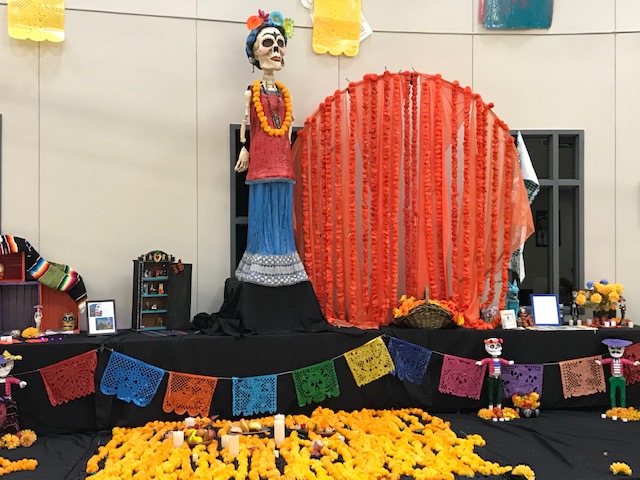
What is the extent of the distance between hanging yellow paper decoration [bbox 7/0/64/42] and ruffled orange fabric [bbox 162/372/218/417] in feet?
8.50

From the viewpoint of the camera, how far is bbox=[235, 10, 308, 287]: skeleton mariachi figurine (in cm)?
390

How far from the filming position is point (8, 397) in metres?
3.37

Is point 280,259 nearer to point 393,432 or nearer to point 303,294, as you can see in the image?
point 303,294

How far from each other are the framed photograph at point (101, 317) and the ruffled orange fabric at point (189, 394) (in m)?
0.62

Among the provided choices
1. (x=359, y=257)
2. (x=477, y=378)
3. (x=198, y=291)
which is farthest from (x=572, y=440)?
(x=198, y=291)

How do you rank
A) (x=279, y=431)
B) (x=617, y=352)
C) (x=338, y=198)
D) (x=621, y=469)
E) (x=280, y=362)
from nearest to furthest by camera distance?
(x=621, y=469) → (x=279, y=431) → (x=280, y=362) → (x=617, y=352) → (x=338, y=198)

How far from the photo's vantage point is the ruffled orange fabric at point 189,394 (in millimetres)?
3561

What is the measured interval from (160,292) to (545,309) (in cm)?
289

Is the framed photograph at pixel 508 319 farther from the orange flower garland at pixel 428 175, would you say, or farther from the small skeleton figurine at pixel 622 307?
the small skeleton figurine at pixel 622 307

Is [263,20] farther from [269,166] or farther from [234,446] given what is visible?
[234,446]

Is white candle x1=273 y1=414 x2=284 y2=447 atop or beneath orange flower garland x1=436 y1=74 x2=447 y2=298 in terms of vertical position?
beneath

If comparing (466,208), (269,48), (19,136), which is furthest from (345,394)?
(19,136)

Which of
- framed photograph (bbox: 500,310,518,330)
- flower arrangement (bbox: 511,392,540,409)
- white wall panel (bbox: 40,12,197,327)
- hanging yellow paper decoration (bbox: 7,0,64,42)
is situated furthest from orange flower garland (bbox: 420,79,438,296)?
hanging yellow paper decoration (bbox: 7,0,64,42)

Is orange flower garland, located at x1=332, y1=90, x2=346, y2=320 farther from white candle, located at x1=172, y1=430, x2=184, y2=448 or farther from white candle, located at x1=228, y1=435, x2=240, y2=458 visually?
white candle, located at x1=172, y1=430, x2=184, y2=448
